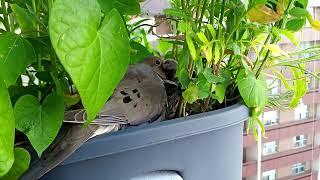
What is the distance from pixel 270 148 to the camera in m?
0.83

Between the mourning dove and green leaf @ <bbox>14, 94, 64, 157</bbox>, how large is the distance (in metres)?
0.02

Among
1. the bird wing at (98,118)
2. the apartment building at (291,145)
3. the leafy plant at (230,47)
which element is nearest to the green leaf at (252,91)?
the leafy plant at (230,47)

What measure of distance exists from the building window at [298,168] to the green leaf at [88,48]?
2.20ft

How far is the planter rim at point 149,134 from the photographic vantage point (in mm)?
325

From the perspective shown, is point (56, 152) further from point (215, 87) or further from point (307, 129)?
point (307, 129)

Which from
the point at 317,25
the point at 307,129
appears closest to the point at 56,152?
the point at 317,25

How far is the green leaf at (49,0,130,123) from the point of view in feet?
0.80

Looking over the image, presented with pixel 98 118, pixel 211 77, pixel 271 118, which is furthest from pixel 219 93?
pixel 271 118

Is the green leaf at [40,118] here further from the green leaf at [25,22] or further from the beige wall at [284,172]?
the beige wall at [284,172]

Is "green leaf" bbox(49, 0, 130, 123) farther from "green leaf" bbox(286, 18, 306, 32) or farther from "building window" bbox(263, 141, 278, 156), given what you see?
"building window" bbox(263, 141, 278, 156)

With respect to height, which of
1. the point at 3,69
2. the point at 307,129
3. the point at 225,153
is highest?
the point at 3,69

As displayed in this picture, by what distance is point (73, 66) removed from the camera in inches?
9.6

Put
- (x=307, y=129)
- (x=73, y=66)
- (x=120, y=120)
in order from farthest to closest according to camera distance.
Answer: (x=307, y=129) → (x=120, y=120) → (x=73, y=66)

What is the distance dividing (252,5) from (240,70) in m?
0.08
